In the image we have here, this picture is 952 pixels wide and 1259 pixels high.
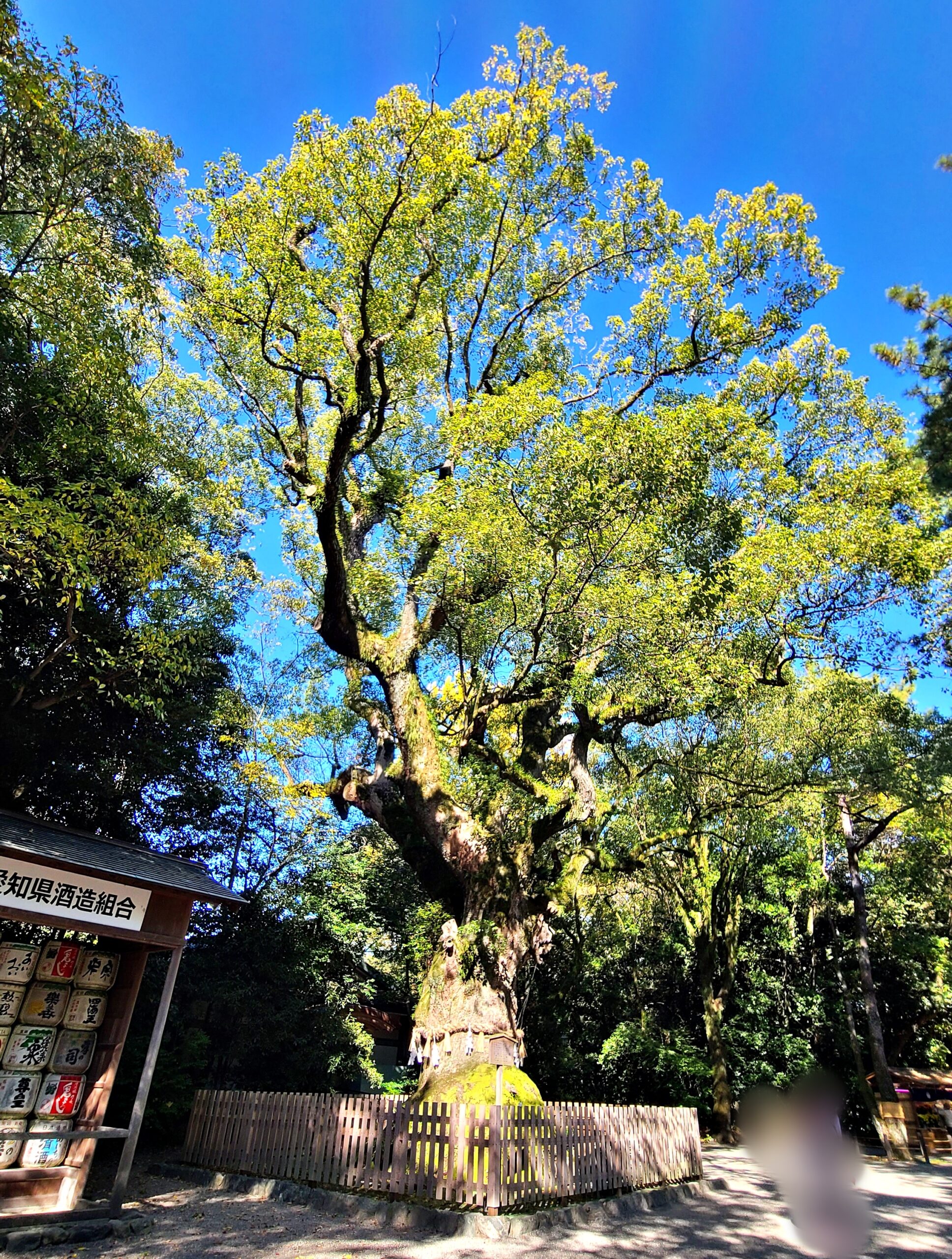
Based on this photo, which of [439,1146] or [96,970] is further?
[96,970]

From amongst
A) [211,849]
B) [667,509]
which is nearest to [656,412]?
[667,509]

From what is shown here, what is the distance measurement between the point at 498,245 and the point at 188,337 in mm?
5562

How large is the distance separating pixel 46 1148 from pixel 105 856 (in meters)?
2.39

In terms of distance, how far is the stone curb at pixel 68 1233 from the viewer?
4.77 metres

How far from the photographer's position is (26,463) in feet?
25.9

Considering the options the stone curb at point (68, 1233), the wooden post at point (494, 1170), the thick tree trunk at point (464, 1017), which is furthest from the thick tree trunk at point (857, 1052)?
the stone curb at point (68, 1233)

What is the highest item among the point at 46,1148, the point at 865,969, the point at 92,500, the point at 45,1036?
the point at 92,500

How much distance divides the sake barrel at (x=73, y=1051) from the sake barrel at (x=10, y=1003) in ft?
1.40

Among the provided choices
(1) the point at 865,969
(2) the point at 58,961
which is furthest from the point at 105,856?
(1) the point at 865,969

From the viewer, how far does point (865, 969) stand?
1530 centimetres

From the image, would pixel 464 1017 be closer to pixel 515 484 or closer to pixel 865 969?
pixel 515 484

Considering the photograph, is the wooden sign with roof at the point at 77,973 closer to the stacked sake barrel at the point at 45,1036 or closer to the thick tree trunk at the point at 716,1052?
the stacked sake barrel at the point at 45,1036

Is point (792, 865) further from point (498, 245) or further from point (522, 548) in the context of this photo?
point (498, 245)

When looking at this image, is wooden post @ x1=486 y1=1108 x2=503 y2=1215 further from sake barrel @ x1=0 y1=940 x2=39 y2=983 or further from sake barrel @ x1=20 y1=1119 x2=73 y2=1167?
sake barrel @ x1=0 y1=940 x2=39 y2=983
